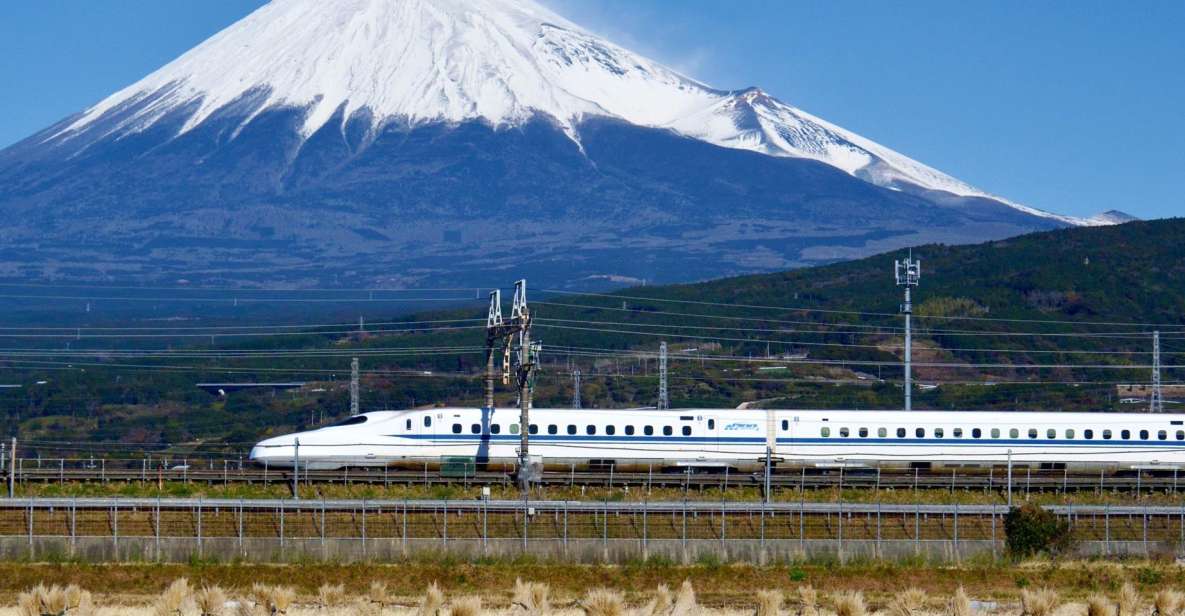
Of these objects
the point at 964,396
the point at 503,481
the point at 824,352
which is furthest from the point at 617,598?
the point at 824,352

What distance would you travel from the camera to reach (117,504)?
170ft

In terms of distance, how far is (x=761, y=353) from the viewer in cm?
13500

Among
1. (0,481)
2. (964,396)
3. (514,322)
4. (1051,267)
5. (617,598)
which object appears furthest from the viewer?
(1051,267)

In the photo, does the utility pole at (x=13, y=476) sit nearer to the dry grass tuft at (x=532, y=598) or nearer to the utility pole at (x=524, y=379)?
the utility pole at (x=524, y=379)

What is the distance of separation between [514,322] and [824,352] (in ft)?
220

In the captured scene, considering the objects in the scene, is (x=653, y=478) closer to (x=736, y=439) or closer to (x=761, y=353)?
(x=736, y=439)

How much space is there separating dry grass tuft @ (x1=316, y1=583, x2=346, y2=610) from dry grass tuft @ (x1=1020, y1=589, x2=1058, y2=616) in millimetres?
15306

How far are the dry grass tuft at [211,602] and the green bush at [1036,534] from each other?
71.6ft

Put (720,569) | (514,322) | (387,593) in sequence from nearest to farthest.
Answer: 1. (387,593)
2. (720,569)
3. (514,322)

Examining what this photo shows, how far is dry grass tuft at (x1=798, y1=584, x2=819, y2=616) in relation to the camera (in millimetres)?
43125

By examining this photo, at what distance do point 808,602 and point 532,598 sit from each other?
633 centimetres

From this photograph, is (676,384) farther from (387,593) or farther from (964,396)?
(387,593)

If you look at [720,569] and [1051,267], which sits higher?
[1051,267]

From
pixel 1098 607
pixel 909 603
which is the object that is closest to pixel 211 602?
pixel 909 603
